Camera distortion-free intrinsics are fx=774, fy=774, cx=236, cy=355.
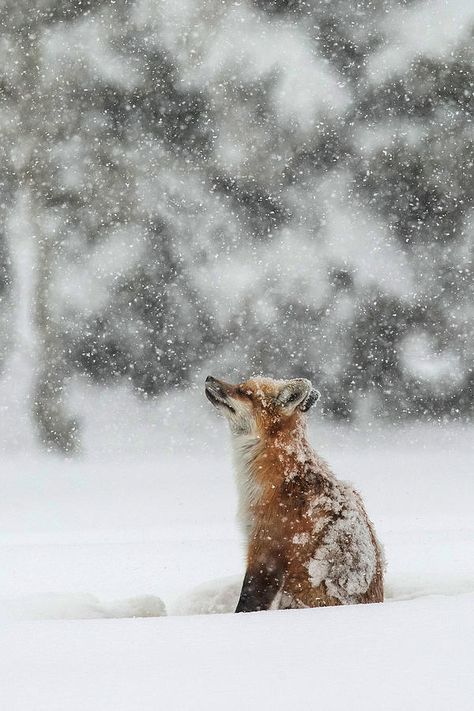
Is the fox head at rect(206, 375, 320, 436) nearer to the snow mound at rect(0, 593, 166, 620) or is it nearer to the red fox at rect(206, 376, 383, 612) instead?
the red fox at rect(206, 376, 383, 612)

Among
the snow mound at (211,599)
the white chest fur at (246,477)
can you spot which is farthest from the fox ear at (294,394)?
the snow mound at (211,599)

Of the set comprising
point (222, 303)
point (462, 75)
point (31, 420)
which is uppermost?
point (462, 75)

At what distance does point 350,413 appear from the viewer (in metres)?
14.9

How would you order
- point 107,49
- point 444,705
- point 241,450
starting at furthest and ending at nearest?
1. point 107,49
2. point 241,450
3. point 444,705

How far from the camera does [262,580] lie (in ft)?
12.3

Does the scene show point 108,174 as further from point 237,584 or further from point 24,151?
point 237,584

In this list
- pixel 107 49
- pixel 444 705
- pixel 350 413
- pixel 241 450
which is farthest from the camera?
pixel 107 49

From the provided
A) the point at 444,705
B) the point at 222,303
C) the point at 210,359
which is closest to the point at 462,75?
the point at 222,303

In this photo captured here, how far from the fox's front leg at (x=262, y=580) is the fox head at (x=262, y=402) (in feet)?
2.66

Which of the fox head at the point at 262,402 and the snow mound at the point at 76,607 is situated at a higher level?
the fox head at the point at 262,402

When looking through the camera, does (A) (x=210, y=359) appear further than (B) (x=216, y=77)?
No

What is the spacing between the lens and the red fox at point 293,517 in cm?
361

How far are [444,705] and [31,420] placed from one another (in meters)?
14.0

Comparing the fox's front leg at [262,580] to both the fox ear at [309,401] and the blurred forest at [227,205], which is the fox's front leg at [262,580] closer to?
the fox ear at [309,401]
